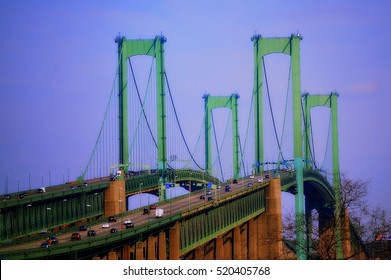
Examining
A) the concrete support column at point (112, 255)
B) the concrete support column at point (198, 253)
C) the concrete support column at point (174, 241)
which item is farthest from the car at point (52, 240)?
the concrete support column at point (198, 253)

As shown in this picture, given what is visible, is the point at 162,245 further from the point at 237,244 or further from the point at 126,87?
the point at 126,87

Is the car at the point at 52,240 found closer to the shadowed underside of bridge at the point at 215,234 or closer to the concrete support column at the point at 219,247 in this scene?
the shadowed underside of bridge at the point at 215,234

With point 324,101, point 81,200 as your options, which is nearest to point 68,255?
point 81,200

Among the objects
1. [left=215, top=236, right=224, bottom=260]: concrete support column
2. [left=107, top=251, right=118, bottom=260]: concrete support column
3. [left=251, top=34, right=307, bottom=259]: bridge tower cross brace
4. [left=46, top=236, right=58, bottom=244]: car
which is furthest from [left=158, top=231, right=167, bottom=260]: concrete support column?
[left=251, top=34, right=307, bottom=259]: bridge tower cross brace

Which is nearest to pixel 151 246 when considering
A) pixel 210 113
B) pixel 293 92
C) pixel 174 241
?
pixel 174 241

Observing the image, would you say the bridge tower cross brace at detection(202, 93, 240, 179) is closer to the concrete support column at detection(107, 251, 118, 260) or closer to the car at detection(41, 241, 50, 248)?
the concrete support column at detection(107, 251, 118, 260)

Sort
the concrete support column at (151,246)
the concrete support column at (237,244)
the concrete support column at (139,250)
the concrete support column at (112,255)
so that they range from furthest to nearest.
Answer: the concrete support column at (237,244), the concrete support column at (151,246), the concrete support column at (139,250), the concrete support column at (112,255)
